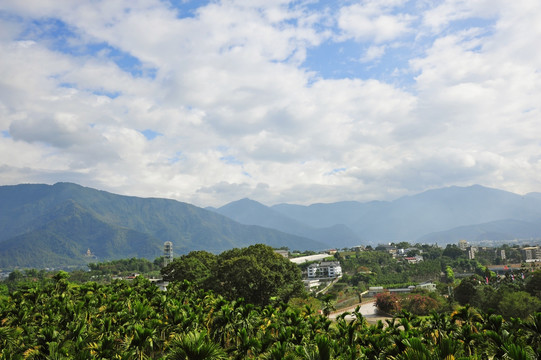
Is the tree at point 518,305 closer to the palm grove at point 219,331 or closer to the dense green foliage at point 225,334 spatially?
the palm grove at point 219,331

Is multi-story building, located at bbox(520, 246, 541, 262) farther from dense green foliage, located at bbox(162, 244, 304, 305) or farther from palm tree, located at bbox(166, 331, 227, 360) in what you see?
palm tree, located at bbox(166, 331, 227, 360)

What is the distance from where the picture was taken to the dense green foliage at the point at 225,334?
40.9ft

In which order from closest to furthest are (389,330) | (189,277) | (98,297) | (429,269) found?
(389,330), (98,297), (189,277), (429,269)

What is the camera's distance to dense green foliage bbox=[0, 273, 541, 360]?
1246 cm

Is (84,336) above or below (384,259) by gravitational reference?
above

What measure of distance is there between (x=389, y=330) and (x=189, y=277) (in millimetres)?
35088

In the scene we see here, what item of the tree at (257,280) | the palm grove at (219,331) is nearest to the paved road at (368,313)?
the tree at (257,280)

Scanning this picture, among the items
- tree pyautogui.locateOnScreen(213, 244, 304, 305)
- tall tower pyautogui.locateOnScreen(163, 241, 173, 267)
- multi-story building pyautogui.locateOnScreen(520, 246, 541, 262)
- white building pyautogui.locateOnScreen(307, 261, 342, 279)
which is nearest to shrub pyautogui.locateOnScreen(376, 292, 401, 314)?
tree pyautogui.locateOnScreen(213, 244, 304, 305)

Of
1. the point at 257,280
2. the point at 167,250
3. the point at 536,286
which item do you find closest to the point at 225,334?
the point at 257,280

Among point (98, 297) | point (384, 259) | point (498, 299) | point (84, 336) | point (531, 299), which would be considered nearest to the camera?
point (84, 336)

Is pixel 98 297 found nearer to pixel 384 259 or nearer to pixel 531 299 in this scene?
pixel 531 299

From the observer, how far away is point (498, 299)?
39438 millimetres

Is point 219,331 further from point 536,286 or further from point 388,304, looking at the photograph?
point 536,286

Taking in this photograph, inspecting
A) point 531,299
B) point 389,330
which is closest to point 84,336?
point 389,330
